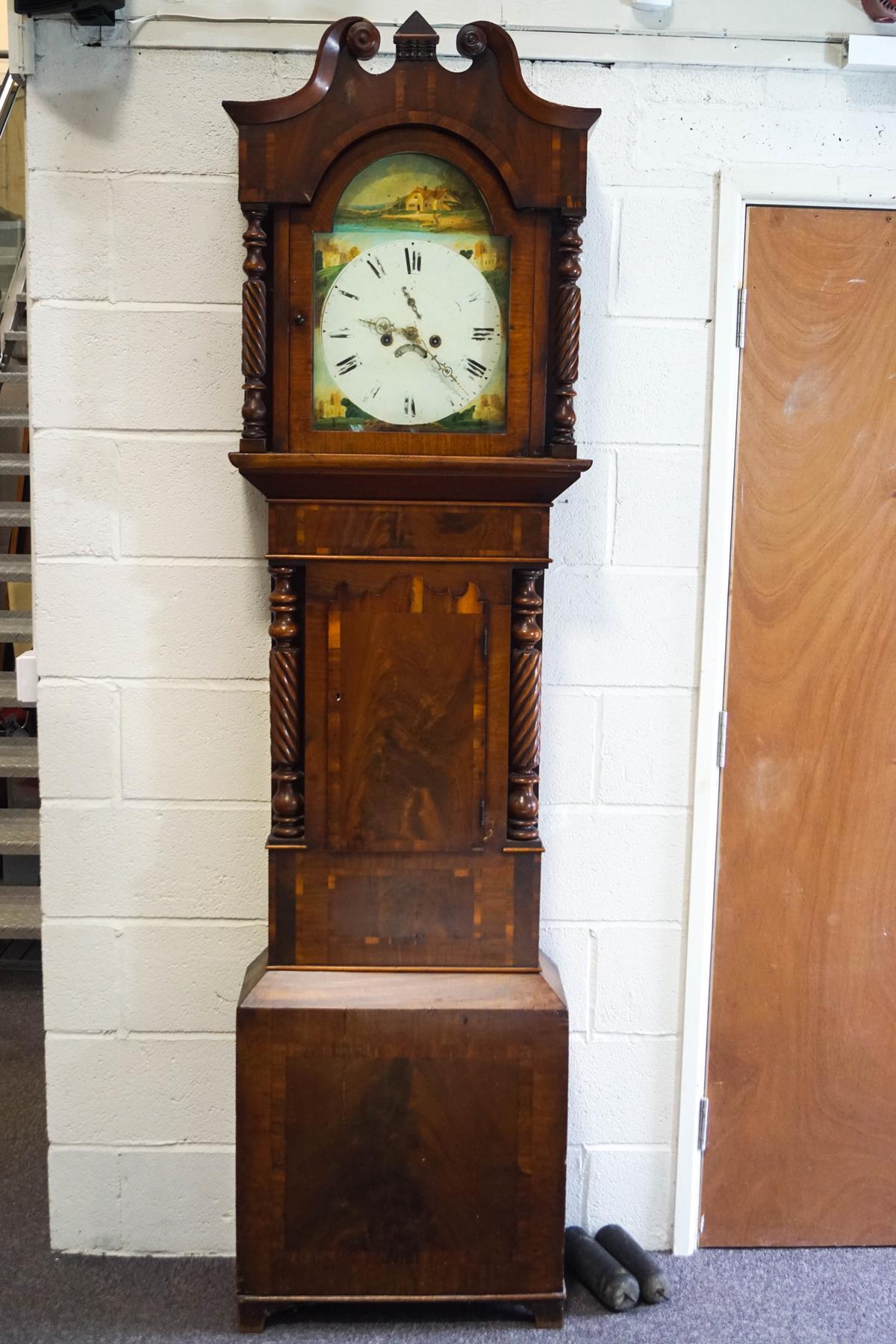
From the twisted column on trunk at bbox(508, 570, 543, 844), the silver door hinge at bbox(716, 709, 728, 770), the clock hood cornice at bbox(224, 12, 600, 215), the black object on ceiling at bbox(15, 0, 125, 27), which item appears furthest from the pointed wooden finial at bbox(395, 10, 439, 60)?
the silver door hinge at bbox(716, 709, 728, 770)

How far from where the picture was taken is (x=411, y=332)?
152cm

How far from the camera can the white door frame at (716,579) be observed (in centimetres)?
170

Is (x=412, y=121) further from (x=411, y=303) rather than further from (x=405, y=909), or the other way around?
(x=405, y=909)

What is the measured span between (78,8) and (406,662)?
1.09 m

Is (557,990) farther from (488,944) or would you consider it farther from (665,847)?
(665,847)

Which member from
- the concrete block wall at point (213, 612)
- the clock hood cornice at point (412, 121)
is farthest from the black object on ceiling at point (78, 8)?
the clock hood cornice at point (412, 121)

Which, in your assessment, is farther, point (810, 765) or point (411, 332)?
point (810, 765)

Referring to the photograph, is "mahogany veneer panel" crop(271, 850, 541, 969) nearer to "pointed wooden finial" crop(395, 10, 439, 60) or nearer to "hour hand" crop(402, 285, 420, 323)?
Answer: "hour hand" crop(402, 285, 420, 323)

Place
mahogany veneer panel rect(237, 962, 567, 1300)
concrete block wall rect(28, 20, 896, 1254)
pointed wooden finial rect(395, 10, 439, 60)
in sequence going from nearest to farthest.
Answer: pointed wooden finial rect(395, 10, 439, 60)
mahogany veneer panel rect(237, 962, 567, 1300)
concrete block wall rect(28, 20, 896, 1254)

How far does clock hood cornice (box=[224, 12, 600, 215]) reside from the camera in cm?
146

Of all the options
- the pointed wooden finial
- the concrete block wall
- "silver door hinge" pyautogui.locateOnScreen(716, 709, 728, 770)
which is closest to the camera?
the pointed wooden finial

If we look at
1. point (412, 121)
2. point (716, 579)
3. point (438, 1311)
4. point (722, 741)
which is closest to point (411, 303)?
point (412, 121)

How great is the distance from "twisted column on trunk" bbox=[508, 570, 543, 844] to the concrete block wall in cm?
20

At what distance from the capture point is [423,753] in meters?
1.56
